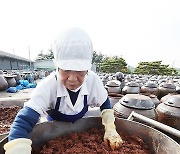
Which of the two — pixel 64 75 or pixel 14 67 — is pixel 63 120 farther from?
pixel 14 67

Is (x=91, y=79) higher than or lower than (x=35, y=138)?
higher

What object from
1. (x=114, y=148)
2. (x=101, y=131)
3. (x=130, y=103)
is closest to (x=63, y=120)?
(x=101, y=131)

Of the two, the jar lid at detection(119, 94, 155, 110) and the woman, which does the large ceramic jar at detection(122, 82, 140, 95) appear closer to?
the jar lid at detection(119, 94, 155, 110)

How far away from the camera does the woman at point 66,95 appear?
47.3 inches

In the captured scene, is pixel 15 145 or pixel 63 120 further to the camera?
pixel 63 120

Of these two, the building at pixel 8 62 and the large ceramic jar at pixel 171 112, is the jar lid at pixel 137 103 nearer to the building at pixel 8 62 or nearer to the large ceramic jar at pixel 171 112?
the large ceramic jar at pixel 171 112

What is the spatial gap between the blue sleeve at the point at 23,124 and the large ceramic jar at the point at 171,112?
7.27ft

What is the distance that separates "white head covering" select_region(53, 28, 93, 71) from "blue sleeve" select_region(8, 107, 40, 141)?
386 mm

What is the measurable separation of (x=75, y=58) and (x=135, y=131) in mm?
873

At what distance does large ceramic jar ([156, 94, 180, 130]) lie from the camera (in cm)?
279

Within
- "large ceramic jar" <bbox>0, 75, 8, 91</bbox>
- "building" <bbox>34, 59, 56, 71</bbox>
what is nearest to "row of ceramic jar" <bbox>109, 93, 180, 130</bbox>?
"large ceramic jar" <bbox>0, 75, 8, 91</bbox>

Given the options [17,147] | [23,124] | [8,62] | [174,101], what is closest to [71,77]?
[23,124]

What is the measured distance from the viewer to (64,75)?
1.31m

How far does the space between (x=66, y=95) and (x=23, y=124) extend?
446mm
